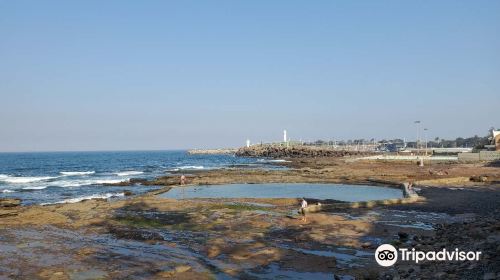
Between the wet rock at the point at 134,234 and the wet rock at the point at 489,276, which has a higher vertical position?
the wet rock at the point at 489,276

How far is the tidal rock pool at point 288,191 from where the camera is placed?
33.7 metres

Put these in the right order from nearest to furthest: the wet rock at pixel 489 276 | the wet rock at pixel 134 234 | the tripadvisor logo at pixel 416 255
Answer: the wet rock at pixel 489 276 → the tripadvisor logo at pixel 416 255 → the wet rock at pixel 134 234

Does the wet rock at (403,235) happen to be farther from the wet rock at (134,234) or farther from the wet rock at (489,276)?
the wet rock at (134,234)

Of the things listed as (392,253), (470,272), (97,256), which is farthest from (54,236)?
(470,272)

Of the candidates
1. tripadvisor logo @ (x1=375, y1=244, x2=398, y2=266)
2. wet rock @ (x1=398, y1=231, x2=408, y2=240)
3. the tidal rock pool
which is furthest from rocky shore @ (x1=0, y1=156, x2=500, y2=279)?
the tidal rock pool

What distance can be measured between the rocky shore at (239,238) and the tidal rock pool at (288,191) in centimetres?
483

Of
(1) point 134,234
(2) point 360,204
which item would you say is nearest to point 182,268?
(1) point 134,234

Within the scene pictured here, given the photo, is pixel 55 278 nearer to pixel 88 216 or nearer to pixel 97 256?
pixel 97 256

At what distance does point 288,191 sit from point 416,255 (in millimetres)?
24200

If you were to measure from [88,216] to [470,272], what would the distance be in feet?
67.4

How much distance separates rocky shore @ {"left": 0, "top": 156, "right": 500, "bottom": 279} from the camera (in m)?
13.6

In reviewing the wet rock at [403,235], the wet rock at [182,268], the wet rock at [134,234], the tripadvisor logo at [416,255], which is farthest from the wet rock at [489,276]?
the wet rock at [134,234]

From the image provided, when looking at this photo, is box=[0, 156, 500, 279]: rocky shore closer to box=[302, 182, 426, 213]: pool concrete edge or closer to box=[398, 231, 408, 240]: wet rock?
box=[398, 231, 408, 240]: wet rock

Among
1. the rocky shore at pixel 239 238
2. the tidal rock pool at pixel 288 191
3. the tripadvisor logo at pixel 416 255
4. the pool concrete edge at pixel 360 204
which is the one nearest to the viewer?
the tripadvisor logo at pixel 416 255
